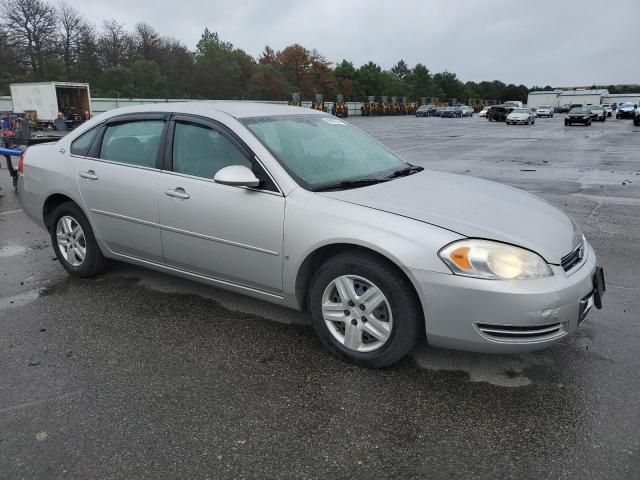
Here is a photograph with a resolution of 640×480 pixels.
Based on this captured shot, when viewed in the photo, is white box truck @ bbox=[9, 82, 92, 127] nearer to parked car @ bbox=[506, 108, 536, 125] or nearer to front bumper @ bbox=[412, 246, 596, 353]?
front bumper @ bbox=[412, 246, 596, 353]

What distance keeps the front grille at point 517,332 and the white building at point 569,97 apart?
318 ft

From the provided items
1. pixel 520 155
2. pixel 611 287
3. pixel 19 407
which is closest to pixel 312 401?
pixel 19 407

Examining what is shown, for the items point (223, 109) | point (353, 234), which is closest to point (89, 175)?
point (223, 109)

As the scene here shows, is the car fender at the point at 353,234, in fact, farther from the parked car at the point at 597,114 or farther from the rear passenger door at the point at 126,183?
the parked car at the point at 597,114

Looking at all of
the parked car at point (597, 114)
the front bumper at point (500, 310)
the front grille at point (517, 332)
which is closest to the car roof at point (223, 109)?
the front bumper at point (500, 310)

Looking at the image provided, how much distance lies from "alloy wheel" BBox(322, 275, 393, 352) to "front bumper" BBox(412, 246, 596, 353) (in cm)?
27

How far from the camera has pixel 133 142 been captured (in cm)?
428

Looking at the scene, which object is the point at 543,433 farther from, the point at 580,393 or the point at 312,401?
the point at 312,401

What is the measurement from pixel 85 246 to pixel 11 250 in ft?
5.90

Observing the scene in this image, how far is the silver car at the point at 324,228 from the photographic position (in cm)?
284

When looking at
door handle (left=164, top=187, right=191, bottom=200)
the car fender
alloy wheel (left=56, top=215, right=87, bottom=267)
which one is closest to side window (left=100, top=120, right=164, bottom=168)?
door handle (left=164, top=187, right=191, bottom=200)

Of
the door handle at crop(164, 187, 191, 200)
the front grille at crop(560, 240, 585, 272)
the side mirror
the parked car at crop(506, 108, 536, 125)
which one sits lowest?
the parked car at crop(506, 108, 536, 125)

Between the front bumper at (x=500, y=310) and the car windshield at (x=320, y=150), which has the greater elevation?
the car windshield at (x=320, y=150)

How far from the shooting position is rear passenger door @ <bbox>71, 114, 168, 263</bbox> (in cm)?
404
